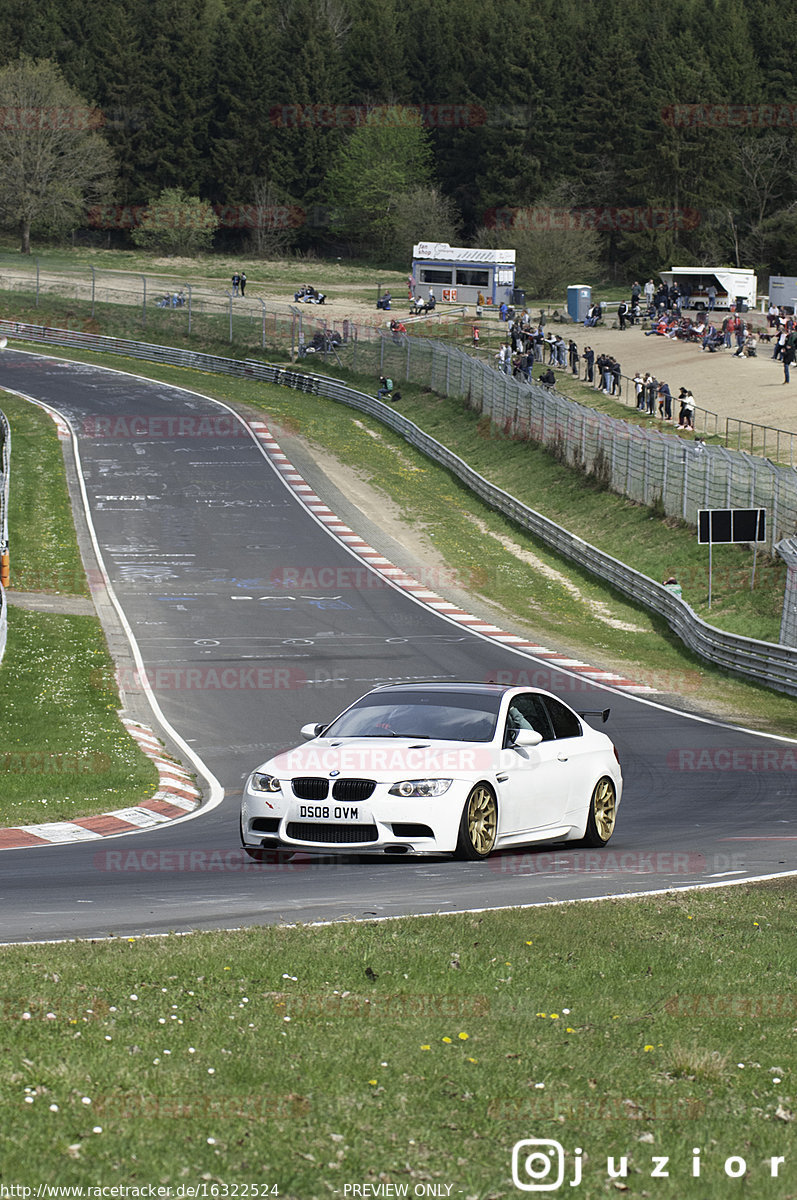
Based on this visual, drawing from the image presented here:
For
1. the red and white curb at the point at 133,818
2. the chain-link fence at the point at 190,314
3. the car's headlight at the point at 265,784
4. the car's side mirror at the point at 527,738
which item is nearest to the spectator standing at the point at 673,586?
the red and white curb at the point at 133,818

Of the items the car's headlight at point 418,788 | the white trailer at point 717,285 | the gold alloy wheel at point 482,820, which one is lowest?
the gold alloy wheel at point 482,820

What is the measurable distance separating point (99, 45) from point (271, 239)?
27.5 meters

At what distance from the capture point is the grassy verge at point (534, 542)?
30.3 metres

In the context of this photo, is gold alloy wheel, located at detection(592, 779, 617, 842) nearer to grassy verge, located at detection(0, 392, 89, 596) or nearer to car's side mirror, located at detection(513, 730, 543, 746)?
car's side mirror, located at detection(513, 730, 543, 746)

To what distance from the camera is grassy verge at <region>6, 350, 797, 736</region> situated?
3028cm

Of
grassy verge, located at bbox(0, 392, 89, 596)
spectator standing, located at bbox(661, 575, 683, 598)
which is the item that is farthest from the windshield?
grassy verge, located at bbox(0, 392, 89, 596)

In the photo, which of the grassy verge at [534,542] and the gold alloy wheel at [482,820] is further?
the grassy verge at [534,542]

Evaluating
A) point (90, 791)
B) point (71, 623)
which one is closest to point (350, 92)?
point (71, 623)

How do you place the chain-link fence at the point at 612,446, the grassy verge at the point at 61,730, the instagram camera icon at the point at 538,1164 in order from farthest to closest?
1. the chain-link fence at the point at 612,446
2. the grassy verge at the point at 61,730
3. the instagram camera icon at the point at 538,1164

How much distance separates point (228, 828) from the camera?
1428cm

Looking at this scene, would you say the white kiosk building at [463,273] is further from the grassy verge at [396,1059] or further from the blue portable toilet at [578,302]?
the grassy verge at [396,1059]

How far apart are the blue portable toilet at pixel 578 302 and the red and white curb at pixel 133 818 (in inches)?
2657

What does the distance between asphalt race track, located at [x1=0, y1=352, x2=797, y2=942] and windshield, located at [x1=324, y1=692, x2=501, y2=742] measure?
1.09 meters

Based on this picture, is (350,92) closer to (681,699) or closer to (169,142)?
(169,142)
